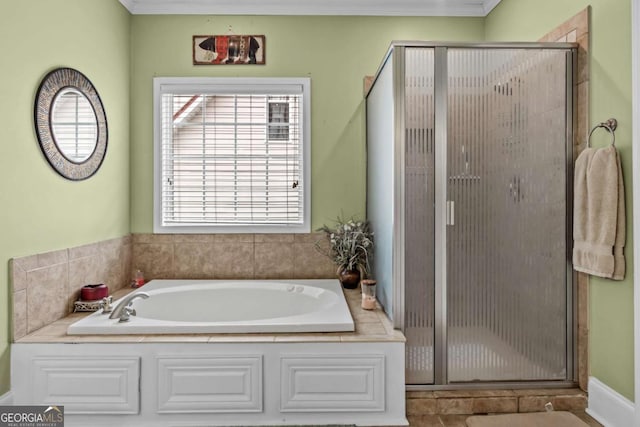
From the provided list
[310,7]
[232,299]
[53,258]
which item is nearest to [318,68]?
[310,7]

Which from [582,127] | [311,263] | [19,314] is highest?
[582,127]

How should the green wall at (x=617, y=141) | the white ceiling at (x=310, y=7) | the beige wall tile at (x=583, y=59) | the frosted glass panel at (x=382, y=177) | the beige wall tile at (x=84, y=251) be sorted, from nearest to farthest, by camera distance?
the green wall at (x=617, y=141), the beige wall tile at (x=583, y=59), the frosted glass panel at (x=382, y=177), the beige wall tile at (x=84, y=251), the white ceiling at (x=310, y=7)

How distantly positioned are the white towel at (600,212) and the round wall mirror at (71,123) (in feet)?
9.36

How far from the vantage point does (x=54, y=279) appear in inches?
88.8

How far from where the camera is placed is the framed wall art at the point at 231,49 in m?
3.14

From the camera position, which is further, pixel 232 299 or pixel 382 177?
pixel 232 299

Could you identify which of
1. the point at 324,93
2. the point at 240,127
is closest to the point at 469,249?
the point at 324,93

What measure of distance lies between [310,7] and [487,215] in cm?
216

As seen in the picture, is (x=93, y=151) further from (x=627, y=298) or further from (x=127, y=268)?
(x=627, y=298)

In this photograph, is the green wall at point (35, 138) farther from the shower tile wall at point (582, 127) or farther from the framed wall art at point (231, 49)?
the shower tile wall at point (582, 127)

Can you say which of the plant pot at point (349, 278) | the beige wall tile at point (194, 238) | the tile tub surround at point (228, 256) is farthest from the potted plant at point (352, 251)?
the beige wall tile at point (194, 238)

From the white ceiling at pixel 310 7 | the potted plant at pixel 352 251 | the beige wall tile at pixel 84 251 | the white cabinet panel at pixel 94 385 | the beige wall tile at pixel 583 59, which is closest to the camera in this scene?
the white cabinet panel at pixel 94 385

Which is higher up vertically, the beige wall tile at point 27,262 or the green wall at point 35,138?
the green wall at point 35,138

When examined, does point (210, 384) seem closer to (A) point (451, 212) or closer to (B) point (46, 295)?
(B) point (46, 295)
